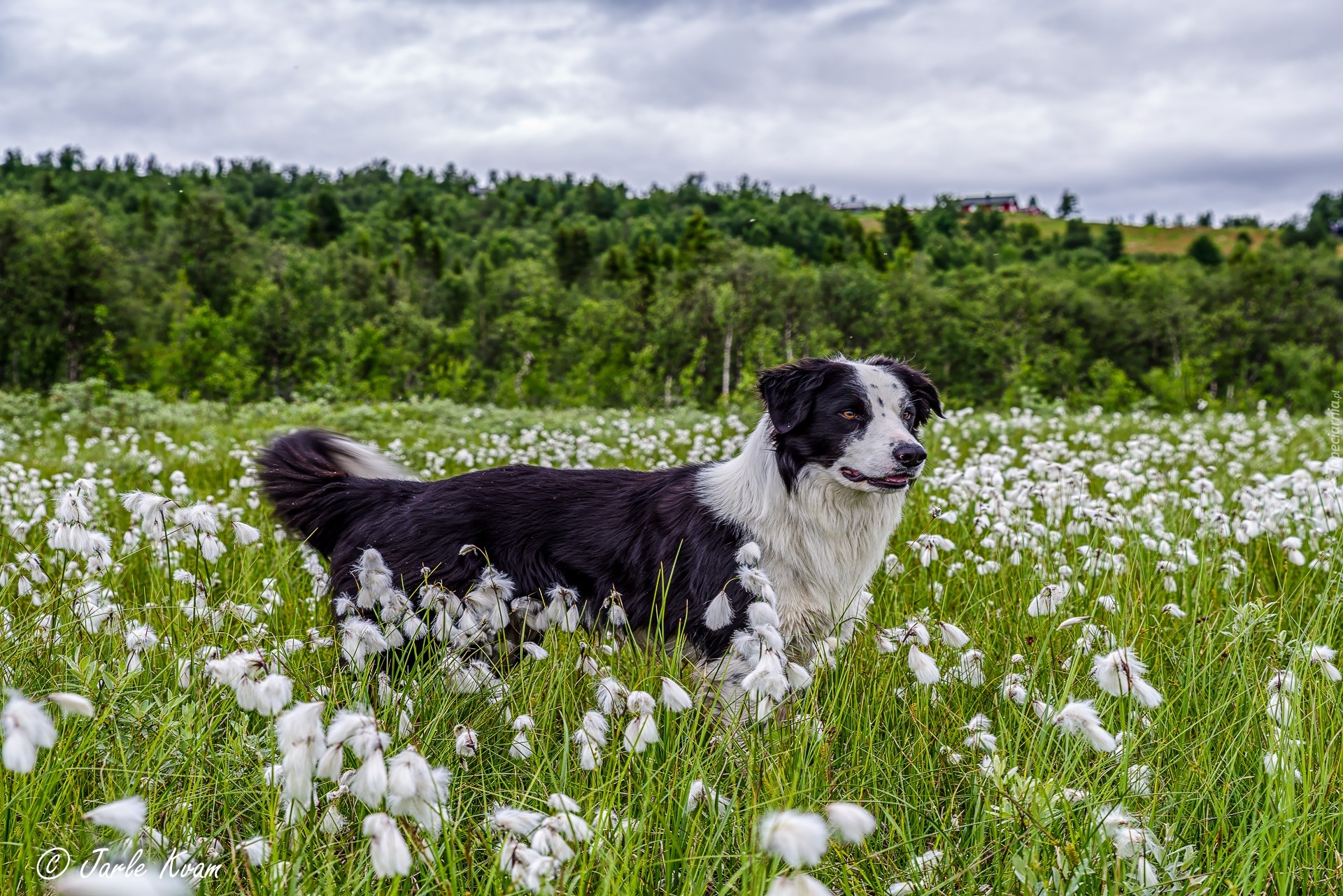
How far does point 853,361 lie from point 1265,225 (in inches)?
6738

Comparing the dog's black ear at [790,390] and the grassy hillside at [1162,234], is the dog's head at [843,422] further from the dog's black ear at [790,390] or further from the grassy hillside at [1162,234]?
the grassy hillside at [1162,234]

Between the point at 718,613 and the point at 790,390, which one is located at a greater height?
the point at 790,390

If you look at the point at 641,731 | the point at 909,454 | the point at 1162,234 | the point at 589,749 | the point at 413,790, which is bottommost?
the point at 589,749

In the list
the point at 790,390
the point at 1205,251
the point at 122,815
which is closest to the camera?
the point at 122,815

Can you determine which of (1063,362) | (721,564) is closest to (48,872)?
(721,564)

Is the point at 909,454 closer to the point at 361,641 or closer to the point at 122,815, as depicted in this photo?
the point at 361,641

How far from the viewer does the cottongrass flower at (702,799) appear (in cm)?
232

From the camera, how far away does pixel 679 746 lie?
2840 millimetres

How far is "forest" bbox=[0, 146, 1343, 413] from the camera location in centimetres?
4619

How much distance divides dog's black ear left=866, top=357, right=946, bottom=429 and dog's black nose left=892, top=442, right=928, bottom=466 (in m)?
0.62

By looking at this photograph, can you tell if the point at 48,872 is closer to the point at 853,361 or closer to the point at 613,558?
the point at 613,558

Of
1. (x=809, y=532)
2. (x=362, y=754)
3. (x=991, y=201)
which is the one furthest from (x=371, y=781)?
(x=991, y=201)

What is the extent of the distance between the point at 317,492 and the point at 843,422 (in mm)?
2735

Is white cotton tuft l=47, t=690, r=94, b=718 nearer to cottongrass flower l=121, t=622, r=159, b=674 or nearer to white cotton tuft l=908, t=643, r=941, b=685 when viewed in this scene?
cottongrass flower l=121, t=622, r=159, b=674
